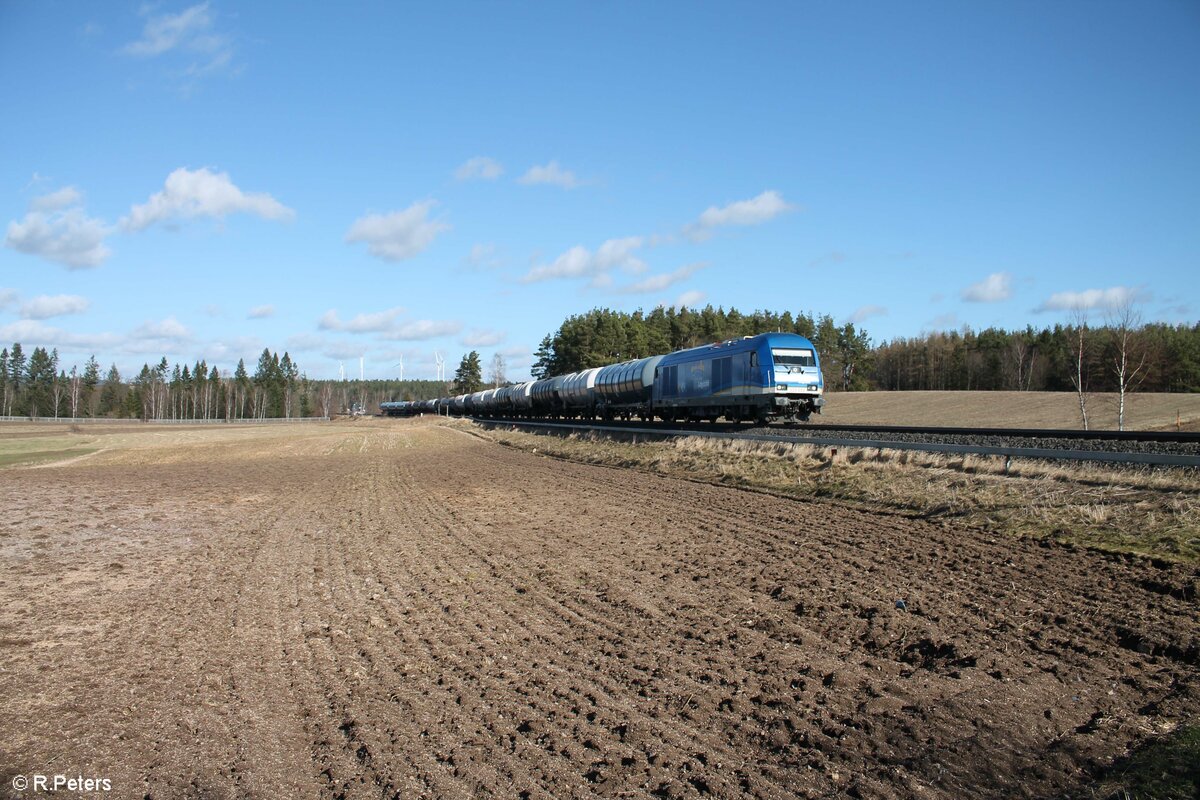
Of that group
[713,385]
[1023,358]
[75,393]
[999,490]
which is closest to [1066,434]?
[999,490]

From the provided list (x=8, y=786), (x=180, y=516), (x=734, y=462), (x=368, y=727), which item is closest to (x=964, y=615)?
(x=368, y=727)

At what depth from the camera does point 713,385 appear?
28.8m

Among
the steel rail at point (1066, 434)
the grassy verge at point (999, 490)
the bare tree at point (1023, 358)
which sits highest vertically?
the bare tree at point (1023, 358)

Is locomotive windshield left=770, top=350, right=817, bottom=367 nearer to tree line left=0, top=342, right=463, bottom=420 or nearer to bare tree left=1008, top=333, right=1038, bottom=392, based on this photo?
bare tree left=1008, top=333, right=1038, bottom=392

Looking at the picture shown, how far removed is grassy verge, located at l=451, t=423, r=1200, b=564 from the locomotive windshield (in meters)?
5.26

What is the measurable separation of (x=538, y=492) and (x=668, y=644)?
1237 cm

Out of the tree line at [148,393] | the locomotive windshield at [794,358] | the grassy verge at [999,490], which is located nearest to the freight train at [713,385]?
the locomotive windshield at [794,358]

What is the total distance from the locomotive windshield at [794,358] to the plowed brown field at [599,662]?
12.3m

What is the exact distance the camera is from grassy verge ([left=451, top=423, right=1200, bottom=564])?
9.66m

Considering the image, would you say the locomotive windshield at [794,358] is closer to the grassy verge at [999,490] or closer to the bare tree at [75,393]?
the grassy verge at [999,490]

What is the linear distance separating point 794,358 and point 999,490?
1327 cm

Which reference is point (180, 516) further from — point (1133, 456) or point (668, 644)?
point (1133, 456)

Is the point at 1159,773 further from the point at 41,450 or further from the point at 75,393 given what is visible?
the point at 75,393

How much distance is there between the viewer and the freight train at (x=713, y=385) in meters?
24.9
